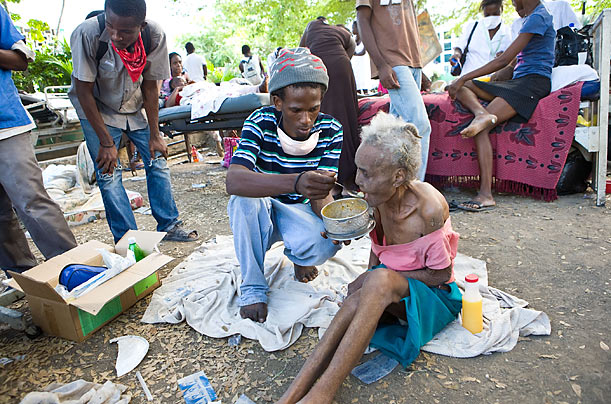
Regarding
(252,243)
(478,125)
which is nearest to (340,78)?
(478,125)

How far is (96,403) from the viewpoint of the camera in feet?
5.21

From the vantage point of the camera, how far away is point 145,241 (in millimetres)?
2600

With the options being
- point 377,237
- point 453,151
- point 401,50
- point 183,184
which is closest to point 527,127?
point 453,151

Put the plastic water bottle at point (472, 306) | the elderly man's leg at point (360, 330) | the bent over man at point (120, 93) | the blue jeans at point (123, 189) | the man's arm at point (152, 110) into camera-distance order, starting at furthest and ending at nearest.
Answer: the man's arm at point (152, 110), the blue jeans at point (123, 189), the bent over man at point (120, 93), the plastic water bottle at point (472, 306), the elderly man's leg at point (360, 330)

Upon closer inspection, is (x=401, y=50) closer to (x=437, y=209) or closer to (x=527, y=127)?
(x=527, y=127)

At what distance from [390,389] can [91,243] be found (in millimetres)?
2104

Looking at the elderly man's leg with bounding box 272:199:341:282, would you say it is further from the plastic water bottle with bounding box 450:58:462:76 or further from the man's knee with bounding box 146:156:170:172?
the plastic water bottle with bounding box 450:58:462:76

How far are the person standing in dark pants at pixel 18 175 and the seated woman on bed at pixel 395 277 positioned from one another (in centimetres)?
203

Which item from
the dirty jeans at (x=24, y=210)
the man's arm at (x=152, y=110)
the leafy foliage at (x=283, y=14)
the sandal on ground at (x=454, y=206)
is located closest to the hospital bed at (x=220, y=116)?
the man's arm at (x=152, y=110)

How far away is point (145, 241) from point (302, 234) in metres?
1.13

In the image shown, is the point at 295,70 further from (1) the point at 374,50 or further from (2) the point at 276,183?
(1) the point at 374,50

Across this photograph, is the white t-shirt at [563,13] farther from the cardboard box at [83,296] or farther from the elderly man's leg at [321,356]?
the cardboard box at [83,296]

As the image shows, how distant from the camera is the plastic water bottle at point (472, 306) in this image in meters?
1.78

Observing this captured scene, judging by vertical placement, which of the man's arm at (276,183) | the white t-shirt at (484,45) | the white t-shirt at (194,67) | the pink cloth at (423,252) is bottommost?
the pink cloth at (423,252)
